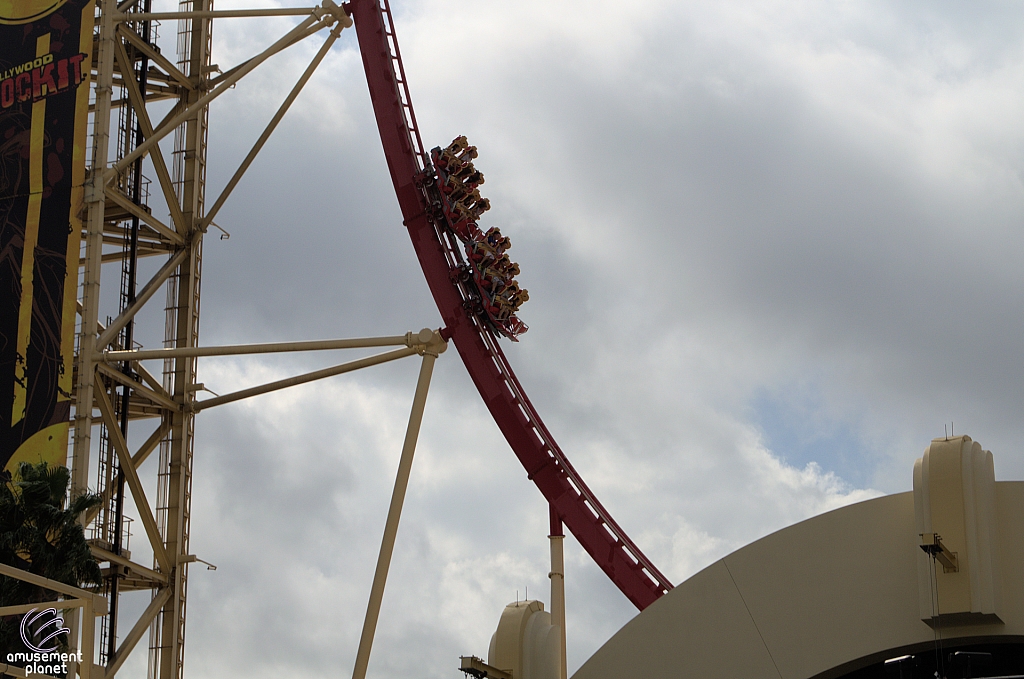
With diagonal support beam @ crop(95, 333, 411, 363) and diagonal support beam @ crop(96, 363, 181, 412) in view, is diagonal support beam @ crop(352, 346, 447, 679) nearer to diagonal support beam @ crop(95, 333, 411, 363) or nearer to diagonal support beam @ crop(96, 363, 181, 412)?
diagonal support beam @ crop(95, 333, 411, 363)

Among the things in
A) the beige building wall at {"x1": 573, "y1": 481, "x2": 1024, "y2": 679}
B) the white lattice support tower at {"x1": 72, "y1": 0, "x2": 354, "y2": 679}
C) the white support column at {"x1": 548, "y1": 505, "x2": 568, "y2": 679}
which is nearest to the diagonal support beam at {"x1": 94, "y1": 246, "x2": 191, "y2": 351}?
the white lattice support tower at {"x1": 72, "y1": 0, "x2": 354, "y2": 679}

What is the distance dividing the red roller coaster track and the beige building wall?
7194mm

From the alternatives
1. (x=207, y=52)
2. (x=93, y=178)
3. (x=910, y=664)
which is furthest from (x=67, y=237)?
(x=910, y=664)

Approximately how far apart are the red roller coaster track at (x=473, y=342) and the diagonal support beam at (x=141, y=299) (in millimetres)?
4182

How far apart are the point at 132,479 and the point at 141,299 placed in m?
3.02

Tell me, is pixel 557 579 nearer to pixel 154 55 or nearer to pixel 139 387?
pixel 139 387

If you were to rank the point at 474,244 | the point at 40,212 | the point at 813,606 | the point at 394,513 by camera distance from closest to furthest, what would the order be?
the point at 813,606, the point at 394,513, the point at 40,212, the point at 474,244

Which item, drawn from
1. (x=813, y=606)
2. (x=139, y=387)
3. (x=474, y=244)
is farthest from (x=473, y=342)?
(x=813, y=606)

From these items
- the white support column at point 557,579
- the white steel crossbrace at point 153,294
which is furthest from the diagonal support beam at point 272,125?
the white support column at point 557,579

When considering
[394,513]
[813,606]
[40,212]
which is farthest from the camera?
[40,212]

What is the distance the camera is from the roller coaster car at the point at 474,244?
2305cm

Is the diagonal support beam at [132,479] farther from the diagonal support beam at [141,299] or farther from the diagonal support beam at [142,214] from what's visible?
the diagonal support beam at [142,214]

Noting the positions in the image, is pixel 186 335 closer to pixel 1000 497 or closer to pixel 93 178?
pixel 93 178

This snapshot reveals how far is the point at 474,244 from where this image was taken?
23.2 m
